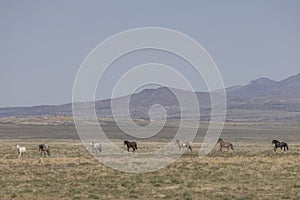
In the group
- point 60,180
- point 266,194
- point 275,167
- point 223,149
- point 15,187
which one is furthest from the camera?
point 223,149

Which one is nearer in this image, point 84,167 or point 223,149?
point 84,167

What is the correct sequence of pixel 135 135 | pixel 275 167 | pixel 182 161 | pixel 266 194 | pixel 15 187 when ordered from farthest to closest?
pixel 135 135, pixel 182 161, pixel 275 167, pixel 15 187, pixel 266 194

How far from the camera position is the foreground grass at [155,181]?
2183 centimetres

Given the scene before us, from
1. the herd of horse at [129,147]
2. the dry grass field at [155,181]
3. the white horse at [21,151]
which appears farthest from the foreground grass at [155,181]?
the herd of horse at [129,147]

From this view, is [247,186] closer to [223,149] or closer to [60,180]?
[60,180]

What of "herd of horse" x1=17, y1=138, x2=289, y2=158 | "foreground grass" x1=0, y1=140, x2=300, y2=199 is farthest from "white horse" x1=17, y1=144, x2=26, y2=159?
"foreground grass" x1=0, y1=140, x2=300, y2=199

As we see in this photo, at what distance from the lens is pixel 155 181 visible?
25.8 metres

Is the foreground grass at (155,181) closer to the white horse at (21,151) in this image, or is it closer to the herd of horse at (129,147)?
the white horse at (21,151)

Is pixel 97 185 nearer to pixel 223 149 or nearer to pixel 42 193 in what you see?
pixel 42 193

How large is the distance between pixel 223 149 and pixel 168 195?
28729 millimetres

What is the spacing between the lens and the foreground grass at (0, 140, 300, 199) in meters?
21.8

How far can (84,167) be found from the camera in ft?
105

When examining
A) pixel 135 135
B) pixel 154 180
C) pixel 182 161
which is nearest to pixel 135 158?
pixel 182 161

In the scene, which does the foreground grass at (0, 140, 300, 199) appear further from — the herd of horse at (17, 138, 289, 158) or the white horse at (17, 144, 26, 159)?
the herd of horse at (17, 138, 289, 158)
